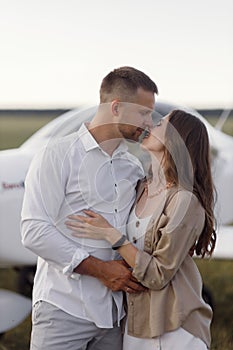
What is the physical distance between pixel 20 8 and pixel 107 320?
146 centimetres

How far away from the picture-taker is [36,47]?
9.23ft

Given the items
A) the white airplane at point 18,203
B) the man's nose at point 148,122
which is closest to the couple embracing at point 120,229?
the man's nose at point 148,122

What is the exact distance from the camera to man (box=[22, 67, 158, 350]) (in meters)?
1.75

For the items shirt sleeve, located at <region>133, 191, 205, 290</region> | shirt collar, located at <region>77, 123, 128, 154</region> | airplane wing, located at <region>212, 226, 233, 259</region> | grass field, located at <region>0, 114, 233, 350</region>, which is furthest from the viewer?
airplane wing, located at <region>212, 226, 233, 259</region>

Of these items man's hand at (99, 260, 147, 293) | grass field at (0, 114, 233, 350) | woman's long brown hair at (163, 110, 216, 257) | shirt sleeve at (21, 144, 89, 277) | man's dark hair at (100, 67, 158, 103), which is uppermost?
man's dark hair at (100, 67, 158, 103)

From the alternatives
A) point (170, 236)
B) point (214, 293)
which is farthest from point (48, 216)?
point (214, 293)

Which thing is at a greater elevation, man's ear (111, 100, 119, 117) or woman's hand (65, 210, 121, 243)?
man's ear (111, 100, 119, 117)

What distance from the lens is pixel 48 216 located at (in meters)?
1.76

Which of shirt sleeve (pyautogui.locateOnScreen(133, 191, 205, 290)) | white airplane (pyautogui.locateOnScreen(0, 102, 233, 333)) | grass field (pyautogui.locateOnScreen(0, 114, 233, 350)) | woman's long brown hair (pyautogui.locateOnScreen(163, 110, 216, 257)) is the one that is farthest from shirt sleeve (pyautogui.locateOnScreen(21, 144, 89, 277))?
grass field (pyautogui.locateOnScreen(0, 114, 233, 350))

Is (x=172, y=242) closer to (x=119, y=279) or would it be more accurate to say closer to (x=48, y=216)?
(x=119, y=279)

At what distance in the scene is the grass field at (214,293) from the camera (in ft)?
10.8

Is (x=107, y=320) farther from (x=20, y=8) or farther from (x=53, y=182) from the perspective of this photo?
(x=20, y=8)

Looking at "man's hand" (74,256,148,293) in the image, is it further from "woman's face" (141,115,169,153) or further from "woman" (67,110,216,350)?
"woman's face" (141,115,169,153)

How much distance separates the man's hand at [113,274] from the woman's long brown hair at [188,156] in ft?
0.79
